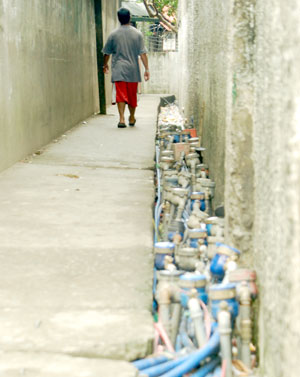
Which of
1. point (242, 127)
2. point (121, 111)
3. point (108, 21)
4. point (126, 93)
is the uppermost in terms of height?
point (108, 21)

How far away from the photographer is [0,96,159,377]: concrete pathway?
5.80ft

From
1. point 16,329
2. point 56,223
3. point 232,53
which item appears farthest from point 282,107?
point 56,223

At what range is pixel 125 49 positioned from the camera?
8516mm

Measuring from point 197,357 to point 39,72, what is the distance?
478 centimetres

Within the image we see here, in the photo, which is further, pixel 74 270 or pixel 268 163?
pixel 74 270

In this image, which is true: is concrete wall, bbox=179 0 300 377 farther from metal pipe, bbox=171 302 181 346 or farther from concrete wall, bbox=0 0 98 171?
concrete wall, bbox=0 0 98 171

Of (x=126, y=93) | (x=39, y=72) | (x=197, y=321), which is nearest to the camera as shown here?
(x=197, y=321)

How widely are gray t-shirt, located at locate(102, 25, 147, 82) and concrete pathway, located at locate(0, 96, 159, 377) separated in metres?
3.96

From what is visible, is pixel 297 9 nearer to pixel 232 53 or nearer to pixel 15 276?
pixel 232 53

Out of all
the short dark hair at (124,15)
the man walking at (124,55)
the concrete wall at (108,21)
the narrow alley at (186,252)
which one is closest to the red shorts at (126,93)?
the man walking at (124,55)

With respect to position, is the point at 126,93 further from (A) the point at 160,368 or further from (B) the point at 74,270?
(A) the point at 160,368

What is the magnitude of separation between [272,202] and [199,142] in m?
4.47

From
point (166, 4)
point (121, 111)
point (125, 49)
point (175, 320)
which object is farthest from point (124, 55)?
point (166, 4)

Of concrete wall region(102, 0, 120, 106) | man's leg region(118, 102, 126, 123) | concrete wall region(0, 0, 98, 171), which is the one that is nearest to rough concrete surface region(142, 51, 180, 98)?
concrete wall region(102, 0, 120, 106)
